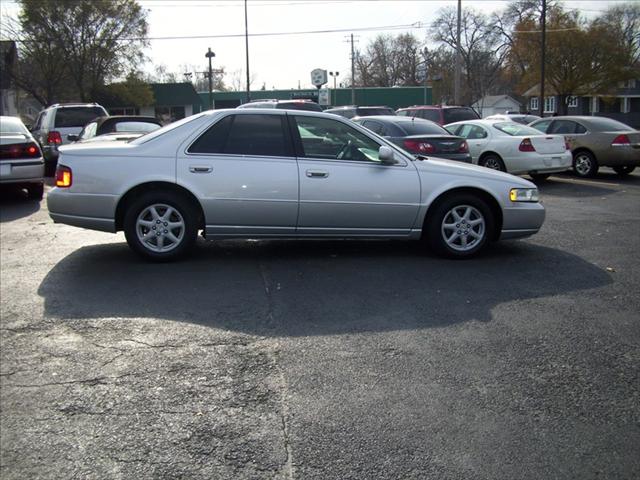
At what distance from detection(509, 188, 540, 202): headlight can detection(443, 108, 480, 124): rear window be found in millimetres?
13126

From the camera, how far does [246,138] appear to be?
6.89 meters

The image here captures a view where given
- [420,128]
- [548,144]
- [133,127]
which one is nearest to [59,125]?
[133,127]

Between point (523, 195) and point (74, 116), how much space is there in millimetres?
14273

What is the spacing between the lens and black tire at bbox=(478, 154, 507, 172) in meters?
14.5

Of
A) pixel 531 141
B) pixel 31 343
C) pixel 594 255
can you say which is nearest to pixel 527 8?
pixel 531 141

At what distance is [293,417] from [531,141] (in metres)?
12.0

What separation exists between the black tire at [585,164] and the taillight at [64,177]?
41.8 feet

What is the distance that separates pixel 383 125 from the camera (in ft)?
42.6

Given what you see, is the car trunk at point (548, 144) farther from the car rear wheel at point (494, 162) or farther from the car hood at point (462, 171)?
the car hood at point (462, 171)

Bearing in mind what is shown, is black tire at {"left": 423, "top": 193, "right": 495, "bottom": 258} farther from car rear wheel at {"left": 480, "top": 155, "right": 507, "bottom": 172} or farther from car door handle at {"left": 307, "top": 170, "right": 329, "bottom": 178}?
car rear wheel at {"left": 480, "top": 155, "right": 507, "bottom": 172}

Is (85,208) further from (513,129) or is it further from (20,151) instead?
(513,129)

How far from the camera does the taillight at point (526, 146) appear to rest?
14.0m

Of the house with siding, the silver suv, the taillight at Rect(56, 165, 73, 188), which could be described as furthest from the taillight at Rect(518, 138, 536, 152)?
the house with siding

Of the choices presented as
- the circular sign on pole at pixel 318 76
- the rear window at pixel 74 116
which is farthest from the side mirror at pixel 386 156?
the circular sign on pole at pixel 318 76
